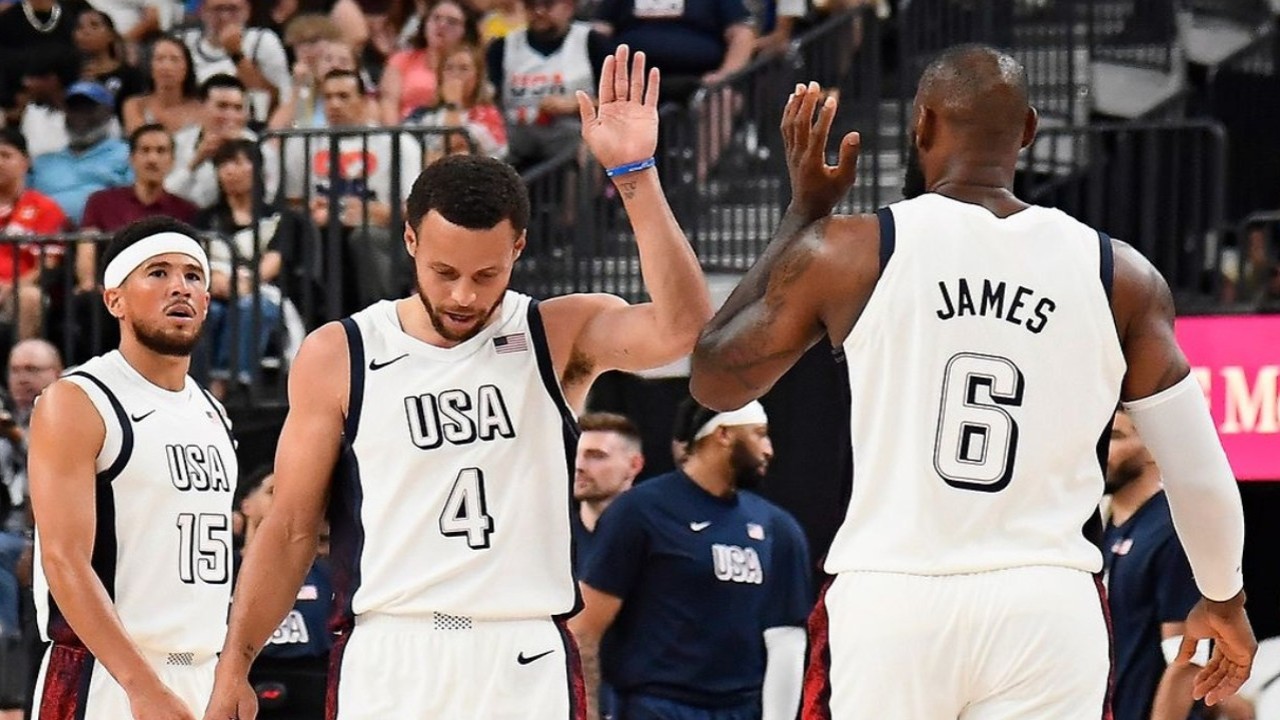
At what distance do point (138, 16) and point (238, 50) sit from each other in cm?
200

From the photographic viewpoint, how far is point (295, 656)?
30.6 feet

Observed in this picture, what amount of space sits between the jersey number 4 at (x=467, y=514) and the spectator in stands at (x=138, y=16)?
422 inches

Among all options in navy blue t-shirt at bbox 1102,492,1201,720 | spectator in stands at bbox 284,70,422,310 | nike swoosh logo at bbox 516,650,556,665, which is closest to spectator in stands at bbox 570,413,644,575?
spectator in stands at bbox 284,70,422,310

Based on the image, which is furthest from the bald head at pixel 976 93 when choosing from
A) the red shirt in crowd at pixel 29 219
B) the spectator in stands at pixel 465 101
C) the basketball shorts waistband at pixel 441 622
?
the red shirt in crowd at pixel 29 219

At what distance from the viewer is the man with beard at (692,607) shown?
828 cm

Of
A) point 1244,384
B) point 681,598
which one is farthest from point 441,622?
point 1244,384

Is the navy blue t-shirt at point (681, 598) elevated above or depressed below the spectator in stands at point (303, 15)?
below

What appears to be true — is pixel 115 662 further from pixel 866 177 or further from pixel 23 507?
pixel 866 177

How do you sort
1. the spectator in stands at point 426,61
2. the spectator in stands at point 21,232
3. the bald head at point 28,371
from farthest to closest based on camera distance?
the spectator in stands at point 426,61
the spectator in stands at point 21,232
the bald head at point 28,371

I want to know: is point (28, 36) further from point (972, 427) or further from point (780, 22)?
point (972, 427)

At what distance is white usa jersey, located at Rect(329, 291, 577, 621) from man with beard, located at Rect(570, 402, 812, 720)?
129 inches

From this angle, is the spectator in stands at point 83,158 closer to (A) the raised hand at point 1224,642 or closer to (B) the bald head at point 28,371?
(B) the bald head at point 28,371

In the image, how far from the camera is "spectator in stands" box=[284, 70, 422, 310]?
10.6 metres

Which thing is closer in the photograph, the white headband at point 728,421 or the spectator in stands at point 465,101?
the white headband at point 728,421
